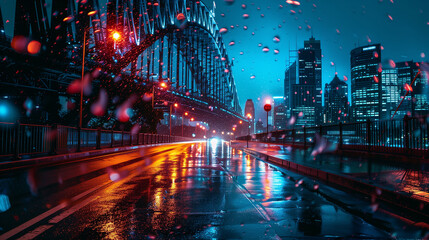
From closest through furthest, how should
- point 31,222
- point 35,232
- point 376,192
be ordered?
1. point 35,232
2. point 31,222
3. point 376,192

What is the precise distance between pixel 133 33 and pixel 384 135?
55223mm

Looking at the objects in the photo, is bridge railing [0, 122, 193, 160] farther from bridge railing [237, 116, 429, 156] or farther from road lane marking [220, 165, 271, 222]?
bridge railing [237, 116, 429, 156]

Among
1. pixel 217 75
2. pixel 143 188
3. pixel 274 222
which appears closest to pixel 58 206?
pixel 143 188

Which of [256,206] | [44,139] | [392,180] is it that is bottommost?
[256,206]

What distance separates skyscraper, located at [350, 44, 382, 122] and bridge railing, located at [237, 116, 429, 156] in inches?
6224

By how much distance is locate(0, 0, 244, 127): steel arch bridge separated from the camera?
41.7 m

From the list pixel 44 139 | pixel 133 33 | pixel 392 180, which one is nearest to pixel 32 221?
pixel 392 180

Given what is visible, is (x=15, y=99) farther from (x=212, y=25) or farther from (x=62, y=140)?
(x=212, y=25)

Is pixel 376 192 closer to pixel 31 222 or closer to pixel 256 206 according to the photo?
→ pixel 256 206

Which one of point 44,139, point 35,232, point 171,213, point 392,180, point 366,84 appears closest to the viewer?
point 35,232

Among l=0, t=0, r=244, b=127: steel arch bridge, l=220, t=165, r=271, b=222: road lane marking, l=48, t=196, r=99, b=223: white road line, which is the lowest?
l=220, t=165, r=271, b=222: road lane marking

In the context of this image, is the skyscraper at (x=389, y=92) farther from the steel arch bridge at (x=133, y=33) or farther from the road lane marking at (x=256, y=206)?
the road lane marking at (x=256, y=206)

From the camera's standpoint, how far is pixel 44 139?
15820mm

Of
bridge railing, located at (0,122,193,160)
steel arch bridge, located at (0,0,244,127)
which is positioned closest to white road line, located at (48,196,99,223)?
bridge railing, located at (0,122,193,160)
